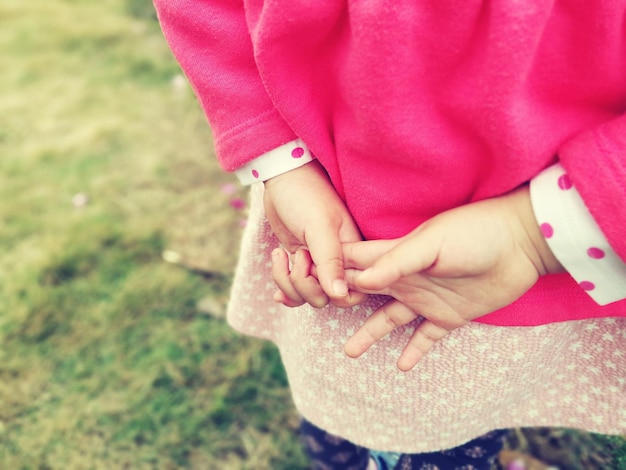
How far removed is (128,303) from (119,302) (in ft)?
0.09

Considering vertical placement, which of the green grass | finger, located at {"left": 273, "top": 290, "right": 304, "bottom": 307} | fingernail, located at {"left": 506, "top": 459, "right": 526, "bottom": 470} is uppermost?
finger, located at {"left": 273, "top": 290, "right": 304, "bottom": 307}

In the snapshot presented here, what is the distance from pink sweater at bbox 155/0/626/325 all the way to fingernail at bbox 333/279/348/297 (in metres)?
0.08

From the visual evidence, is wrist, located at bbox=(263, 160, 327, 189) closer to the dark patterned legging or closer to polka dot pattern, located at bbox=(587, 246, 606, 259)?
polka dot pattern, located at bbox=(587, 246, 606, 259)

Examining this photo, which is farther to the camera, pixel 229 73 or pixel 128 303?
pixel 128 303

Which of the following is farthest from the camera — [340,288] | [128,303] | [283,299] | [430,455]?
[128,303]

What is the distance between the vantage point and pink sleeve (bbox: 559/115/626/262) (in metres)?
0.47

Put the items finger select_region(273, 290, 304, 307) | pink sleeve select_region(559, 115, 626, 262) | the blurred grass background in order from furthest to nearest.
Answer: the blurred grass background < finger select_region(273, 290, 304, 307) < pink sleeve select_region(559, 115, 626, 262)

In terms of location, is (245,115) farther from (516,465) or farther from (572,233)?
(516,465)

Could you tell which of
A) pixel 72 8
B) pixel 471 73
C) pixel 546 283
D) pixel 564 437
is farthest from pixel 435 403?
pixel 72 8

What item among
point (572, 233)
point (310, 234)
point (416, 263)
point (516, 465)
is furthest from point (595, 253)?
point (516, 465)

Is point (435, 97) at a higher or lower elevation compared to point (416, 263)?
higher

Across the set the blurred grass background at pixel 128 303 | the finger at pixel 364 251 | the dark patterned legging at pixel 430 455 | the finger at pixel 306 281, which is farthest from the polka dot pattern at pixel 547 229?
the blurred grass background at pixel 128 303

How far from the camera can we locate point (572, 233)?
51cm

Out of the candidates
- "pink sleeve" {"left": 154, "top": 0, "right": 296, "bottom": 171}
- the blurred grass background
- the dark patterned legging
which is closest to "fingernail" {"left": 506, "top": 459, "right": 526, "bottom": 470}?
the blurred grass background
